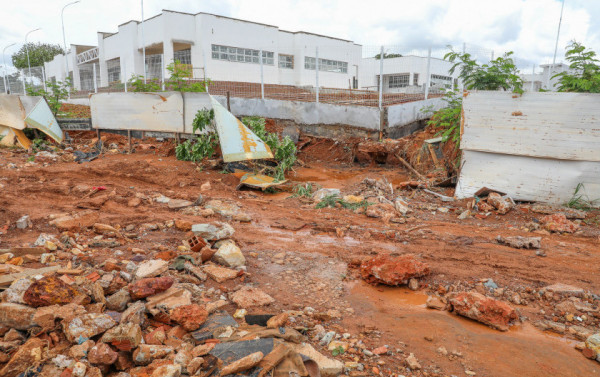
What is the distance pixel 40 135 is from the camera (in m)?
10.4

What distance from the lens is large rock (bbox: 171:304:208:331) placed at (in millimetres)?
2465

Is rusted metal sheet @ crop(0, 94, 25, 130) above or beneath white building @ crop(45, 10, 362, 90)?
beneath

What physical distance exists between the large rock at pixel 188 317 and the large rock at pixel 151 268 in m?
0.68

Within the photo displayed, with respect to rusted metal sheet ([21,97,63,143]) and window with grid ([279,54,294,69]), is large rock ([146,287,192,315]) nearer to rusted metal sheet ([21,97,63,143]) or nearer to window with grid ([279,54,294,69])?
rusted metal sheet ([21,97,63,143])

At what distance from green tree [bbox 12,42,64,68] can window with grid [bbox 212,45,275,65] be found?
23.7 meters

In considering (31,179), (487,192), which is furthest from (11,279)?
(487,192)

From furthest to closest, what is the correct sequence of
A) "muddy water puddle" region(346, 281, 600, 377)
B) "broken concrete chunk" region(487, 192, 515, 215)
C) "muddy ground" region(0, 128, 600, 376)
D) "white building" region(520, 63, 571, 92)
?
"white building" region(520, 63, 571, 92), "broken concrete chunk" region(487, 192, 515, 215), "muddy ground" region(0, 128, 600, 376), "muddy water puddle" region(346, 281, 600, 377)

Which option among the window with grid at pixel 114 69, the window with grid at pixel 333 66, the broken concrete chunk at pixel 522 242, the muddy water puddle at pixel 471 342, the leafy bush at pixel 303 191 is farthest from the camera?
the window with grid at pixel 333 66

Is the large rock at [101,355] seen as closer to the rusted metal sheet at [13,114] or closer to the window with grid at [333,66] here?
the rusted metal sheet at [13,114]

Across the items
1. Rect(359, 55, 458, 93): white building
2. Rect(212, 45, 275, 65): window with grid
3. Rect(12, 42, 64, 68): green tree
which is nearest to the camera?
Rect(359, 55, 458, 93): white building

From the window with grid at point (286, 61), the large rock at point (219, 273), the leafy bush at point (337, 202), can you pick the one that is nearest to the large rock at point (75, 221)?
the large rock at point (219, 273)

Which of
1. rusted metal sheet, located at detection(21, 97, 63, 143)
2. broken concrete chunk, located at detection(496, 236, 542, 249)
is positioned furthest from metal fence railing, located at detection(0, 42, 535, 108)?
broken concrete chunk, located at detection(496, 236, 542, 249)

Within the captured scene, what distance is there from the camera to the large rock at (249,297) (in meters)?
2.92

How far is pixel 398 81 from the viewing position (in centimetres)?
2261
